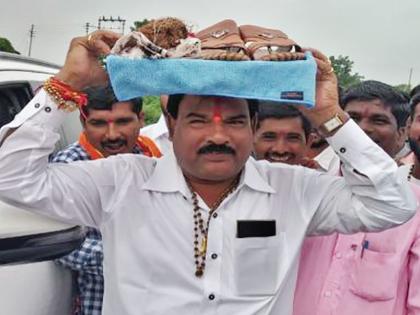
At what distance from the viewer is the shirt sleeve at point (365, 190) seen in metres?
2.10

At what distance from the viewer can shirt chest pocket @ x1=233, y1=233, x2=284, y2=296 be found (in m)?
2.07

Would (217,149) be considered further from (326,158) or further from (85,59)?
(326,158)

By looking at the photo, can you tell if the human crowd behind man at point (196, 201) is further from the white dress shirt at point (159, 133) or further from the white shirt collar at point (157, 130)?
the white shirt collar at point (157, 130)

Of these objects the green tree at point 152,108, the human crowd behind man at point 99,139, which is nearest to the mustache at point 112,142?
the human crowd behind man at point 99,139

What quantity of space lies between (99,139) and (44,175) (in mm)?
1273

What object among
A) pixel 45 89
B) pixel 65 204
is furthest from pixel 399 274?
pixel 45 89

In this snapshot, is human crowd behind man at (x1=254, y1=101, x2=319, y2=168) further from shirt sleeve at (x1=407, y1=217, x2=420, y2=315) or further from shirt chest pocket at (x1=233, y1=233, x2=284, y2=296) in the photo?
shirt chest pocket at (x1=233, y1=233, x2=284, y2=296)

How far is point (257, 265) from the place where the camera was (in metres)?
2.08

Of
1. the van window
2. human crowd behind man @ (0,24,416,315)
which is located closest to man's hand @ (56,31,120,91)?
human crowd behind man @ (0,24,416,315)

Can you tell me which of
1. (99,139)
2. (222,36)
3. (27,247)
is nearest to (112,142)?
(99,139)

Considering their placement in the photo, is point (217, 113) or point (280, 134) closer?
point (217, 113)

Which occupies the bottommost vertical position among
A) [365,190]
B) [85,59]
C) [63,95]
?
[365,190]

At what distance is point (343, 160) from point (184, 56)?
0.58 meters

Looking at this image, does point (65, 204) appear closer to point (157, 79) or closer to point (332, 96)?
point (157, 79)
